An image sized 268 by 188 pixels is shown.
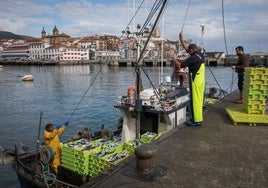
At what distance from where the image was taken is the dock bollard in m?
4.27

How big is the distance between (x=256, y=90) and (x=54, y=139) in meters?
6.80

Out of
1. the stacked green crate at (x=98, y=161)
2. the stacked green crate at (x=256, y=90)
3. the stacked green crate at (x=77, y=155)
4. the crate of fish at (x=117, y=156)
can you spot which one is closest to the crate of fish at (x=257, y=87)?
the stacked green crate at (x=256, y=90)

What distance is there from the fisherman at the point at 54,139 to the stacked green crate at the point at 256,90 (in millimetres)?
6125

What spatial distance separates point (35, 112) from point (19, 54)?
151479 mm

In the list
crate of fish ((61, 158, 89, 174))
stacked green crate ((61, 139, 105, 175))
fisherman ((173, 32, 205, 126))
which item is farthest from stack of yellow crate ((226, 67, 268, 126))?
crate of fish ((61, 158, 89, 174))

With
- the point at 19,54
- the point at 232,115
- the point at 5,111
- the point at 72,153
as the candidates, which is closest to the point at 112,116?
the point at 5,111

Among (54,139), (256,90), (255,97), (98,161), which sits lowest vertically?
(98,161)

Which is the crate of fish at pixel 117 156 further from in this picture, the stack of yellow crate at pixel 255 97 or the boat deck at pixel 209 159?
the stack of yellow crate at pixel 255 97

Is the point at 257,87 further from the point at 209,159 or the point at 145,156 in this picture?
the point at 145,156

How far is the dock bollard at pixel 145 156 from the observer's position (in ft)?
14.0

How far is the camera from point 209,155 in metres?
5.31

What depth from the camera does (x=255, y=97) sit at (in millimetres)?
7547

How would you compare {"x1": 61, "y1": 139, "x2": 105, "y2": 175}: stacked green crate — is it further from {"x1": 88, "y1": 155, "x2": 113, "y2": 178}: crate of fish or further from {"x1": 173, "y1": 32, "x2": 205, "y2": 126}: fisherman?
{"x1": 173, "y1": 32, "x2": 205, "y2": 126}: fisherman

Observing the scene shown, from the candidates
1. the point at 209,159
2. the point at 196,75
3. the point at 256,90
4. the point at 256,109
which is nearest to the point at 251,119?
the point at 256,109
